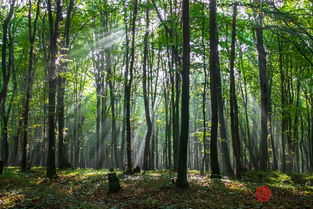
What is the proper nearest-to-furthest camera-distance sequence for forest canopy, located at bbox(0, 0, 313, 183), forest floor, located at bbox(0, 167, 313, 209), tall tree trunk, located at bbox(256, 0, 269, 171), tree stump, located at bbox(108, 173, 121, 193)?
1. forest floor, located at bbox(0, 167, 313, 209)
2. tree stump, located at bbox(108, 173, 121, 193)
3. forest canopy, located at bbox(0, 0, 313, 183)
4. tall tree trunk, located at bbox(256, 0, 269, 171)

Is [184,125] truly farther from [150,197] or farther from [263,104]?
[263,104]

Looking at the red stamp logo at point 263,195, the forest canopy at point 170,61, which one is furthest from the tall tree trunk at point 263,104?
the red stamp logo at point 263,195

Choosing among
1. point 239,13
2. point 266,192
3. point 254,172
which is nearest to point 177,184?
point 266,192

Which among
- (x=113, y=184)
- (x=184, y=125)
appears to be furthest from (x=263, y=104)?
(x=113, y=184)

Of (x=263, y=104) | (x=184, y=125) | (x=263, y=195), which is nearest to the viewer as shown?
(x=263, y=195)

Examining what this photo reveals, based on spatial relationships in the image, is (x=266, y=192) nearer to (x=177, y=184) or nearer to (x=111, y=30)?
(x=177, y=184)

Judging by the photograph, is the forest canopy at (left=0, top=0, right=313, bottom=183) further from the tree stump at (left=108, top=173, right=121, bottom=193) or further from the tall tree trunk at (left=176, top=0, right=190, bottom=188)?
the tree stump at (left=108, top=173, right=121, bottom=193)

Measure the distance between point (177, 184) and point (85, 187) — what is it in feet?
15.1

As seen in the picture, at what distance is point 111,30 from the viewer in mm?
25688

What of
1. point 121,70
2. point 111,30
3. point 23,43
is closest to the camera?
point 23,43

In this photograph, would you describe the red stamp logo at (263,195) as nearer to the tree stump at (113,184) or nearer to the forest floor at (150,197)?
the forest floor at (150,197)

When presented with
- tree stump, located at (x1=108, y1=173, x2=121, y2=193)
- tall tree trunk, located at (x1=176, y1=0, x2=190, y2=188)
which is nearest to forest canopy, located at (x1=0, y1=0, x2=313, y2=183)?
tall tree trunk, located at (x1=176, y1=0, x2=190, y2=188)

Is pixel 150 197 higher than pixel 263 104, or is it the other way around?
pixel 263 104

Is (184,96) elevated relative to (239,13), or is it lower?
lower
